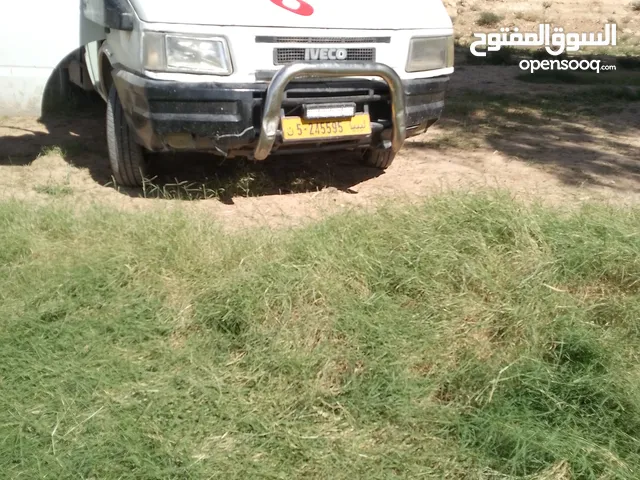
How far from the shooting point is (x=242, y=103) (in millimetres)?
4570

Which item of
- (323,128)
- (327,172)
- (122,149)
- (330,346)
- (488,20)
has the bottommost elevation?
(330,346)

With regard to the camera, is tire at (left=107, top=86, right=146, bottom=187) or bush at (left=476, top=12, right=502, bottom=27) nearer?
tire at (left=107, top=86, right=146, bottom=187)

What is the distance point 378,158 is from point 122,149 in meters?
1.77

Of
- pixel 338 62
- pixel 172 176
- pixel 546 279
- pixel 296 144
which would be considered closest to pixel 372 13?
pixel 338 62

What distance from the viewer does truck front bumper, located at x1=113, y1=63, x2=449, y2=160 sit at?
4516 mm

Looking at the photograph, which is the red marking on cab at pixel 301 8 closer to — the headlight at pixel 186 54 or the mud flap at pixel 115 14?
the headlight at pixel 186 54

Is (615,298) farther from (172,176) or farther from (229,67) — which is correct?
(172,176)

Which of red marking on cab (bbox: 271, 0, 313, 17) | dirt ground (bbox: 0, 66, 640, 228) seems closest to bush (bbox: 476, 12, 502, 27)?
dirt ground (bbox: 0, 66, 640, 228)

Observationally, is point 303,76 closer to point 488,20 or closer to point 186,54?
point 186,54

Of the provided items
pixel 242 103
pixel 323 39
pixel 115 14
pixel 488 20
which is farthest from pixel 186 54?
pixel 488 20

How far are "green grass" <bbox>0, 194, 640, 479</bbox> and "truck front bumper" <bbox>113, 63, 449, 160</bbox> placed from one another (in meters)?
0.57

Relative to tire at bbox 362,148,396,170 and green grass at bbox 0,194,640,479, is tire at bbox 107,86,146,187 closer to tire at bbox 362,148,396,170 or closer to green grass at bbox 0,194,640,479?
green grass at bbox 0,194,640,479

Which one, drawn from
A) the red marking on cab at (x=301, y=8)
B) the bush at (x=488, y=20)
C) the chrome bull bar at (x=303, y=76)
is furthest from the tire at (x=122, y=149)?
the bush at (x=488, y=20)

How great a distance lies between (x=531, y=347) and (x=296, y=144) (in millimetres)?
2032
